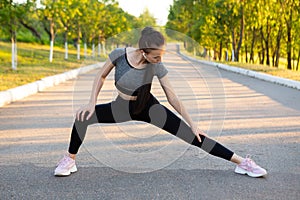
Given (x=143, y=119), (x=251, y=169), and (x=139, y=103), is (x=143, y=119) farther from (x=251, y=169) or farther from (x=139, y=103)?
(x=251, y=169)

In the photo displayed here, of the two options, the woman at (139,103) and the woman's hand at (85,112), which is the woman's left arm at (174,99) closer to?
the woman at (139,103)

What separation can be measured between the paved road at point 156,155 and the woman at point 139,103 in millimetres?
189

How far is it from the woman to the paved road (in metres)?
0.19

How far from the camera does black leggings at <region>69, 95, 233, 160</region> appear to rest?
13.6 feet


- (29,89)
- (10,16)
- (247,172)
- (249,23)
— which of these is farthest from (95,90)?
(249,23)

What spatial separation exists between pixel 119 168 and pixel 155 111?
0.74 metres

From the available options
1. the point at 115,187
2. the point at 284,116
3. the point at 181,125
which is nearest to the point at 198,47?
the point at 181,125

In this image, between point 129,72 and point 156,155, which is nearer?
point 129,72

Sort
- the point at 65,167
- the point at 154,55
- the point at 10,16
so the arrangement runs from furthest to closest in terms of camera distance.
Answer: the point at 10,16 → the point at 65,167 → the point at 154,55

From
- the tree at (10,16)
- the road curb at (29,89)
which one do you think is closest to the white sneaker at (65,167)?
the road curb at (29,89)

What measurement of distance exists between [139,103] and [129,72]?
34 cm

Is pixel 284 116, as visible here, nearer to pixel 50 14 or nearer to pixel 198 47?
pixel 198 47

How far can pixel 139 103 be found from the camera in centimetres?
410

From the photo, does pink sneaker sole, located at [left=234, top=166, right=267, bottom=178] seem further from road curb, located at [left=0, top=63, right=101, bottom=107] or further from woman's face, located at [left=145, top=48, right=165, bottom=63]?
road curb, located at [left=0, top=63, right=101, bottom=107]
